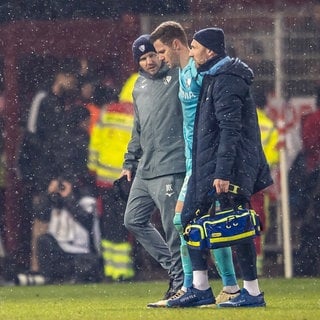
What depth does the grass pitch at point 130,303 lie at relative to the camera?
9971mm

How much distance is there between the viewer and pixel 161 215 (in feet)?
36.3

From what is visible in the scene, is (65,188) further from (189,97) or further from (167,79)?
(189,97)

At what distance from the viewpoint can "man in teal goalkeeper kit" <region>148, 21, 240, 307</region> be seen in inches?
408

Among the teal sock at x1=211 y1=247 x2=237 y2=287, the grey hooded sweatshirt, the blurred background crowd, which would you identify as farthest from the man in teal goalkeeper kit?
the blurred background crowd

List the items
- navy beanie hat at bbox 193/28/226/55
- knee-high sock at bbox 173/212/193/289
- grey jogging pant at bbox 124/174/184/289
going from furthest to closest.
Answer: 1. grey jogging pant at bbox 124/174/184/289
2. knee-high sock at bbox 173/212/193/289
3. navy beanie hat at bbox 193/28/226/55

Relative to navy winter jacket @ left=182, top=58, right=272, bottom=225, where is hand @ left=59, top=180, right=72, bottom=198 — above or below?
below

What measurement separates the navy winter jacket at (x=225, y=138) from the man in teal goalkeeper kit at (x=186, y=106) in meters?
0.17

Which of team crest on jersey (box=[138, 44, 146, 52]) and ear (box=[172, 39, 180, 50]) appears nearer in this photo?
ear (box=[172, 39, 180, 50])

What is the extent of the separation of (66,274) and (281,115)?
218 centimetres

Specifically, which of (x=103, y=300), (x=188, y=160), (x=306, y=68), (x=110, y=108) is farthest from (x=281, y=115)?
(x=188, y=160)

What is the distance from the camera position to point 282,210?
1463cm

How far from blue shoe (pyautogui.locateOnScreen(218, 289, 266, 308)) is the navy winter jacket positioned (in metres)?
0.54

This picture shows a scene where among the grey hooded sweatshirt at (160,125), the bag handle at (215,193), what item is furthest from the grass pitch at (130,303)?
the grey hooded sweatshirt at (160,125)

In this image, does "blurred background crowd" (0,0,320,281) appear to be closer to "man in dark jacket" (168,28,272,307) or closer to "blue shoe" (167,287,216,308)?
"blue shoe" (167,287,216,308)
